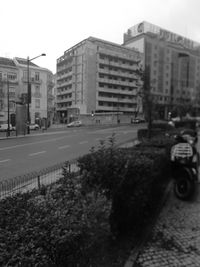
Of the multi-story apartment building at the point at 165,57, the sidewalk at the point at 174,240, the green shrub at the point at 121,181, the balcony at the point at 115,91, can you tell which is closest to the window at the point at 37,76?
the balcony at the point at 115,91

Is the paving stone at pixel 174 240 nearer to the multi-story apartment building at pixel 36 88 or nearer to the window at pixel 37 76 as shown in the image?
the multi-story apartment building at pixel 36 88

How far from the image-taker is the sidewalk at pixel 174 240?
136 inches

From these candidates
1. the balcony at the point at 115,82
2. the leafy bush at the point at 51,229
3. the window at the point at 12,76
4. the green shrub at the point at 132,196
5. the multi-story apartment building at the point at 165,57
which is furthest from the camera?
the multi-story apartment building at the point at 165,57

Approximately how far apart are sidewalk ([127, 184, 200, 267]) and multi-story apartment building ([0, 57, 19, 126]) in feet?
175

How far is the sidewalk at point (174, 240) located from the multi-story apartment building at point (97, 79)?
62219 millimetres

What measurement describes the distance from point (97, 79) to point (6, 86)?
25339 millimetres

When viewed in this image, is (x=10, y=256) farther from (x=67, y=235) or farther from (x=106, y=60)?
(x=106, y=60)

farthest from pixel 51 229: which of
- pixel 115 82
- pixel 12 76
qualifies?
pixel 115 82

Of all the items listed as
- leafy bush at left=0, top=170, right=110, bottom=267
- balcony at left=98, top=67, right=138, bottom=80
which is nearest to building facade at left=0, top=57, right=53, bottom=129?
balcony at left=98, top=67, right=138, bottom=80

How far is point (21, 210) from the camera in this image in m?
2.40

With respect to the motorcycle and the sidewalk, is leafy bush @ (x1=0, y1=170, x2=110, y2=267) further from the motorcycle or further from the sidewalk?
the motorcycle

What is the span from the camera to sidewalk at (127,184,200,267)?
3.46 meters

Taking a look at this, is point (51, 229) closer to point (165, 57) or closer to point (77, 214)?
point (77, 214)

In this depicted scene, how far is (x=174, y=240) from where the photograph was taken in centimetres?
408
